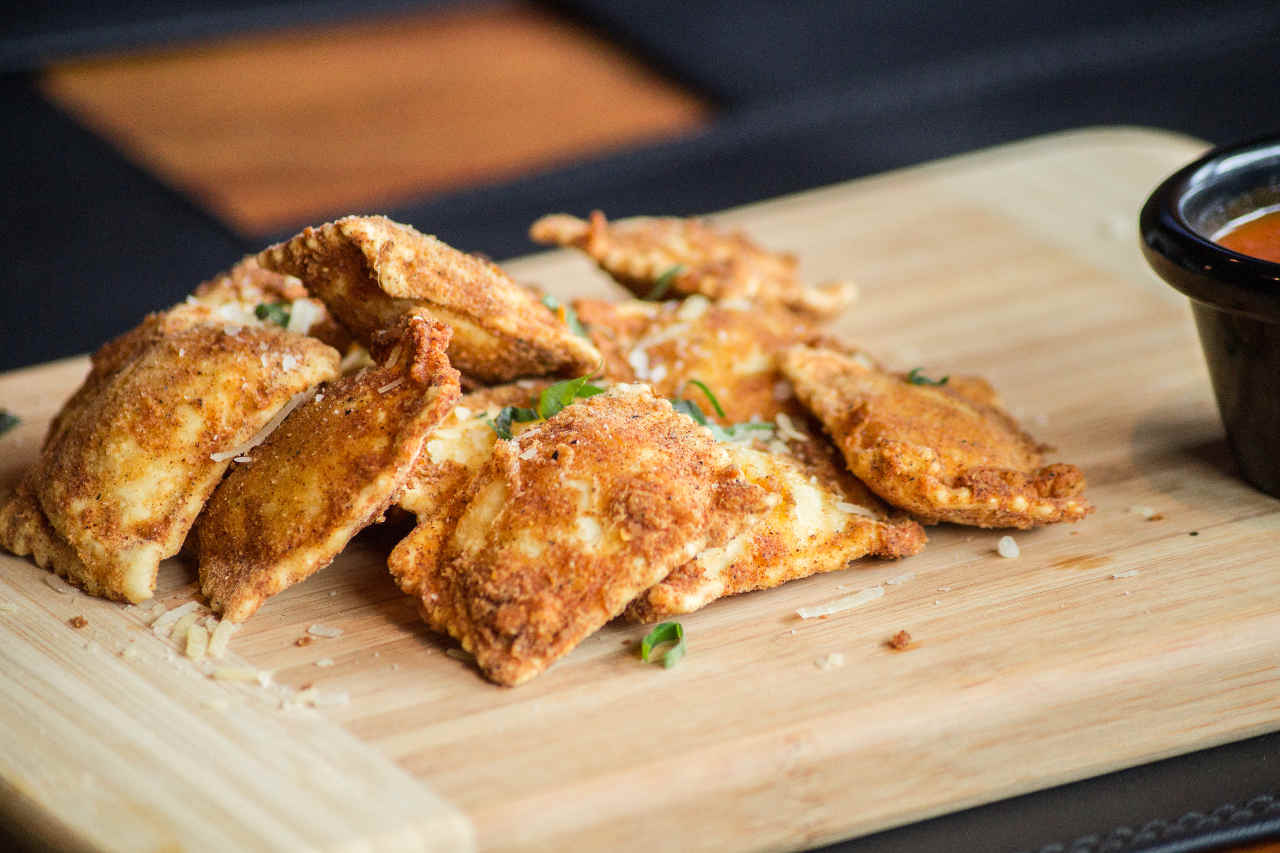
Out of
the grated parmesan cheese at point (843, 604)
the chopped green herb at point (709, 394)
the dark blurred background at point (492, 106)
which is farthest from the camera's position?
the dark blurred background at point (492, 106)

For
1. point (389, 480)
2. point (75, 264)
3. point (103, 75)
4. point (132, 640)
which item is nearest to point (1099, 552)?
point (389, 480)

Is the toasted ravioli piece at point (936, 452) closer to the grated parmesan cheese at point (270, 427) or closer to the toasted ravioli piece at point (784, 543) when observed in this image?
the toasted ravioli piece at point (784, 543)

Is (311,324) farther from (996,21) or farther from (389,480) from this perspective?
(996,21)

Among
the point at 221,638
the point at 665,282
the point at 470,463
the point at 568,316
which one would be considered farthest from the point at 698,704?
the point at 665,282

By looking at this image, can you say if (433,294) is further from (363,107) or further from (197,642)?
(363,107)

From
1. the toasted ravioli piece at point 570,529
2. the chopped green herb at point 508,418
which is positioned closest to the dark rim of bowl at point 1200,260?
the toasted ravioli piece at point 570,529

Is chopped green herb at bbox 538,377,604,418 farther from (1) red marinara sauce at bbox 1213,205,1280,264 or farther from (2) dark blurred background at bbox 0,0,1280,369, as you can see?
(2) dark blurred background at bbox 0,0,1280,369
